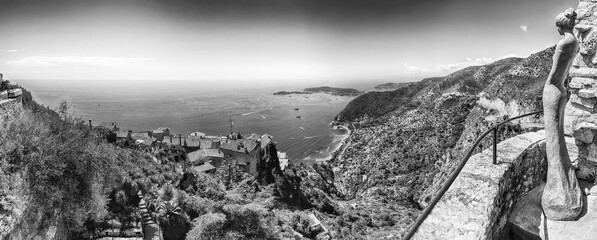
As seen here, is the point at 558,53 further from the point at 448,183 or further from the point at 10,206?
the point at 10,206

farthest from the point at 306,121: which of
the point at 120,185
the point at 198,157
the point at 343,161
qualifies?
the point at 120,185

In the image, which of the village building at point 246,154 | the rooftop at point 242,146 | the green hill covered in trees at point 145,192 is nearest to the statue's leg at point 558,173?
the green hill covered in trees at point 145,192

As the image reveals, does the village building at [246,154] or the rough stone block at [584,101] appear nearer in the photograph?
the rough stone block at [584,101]

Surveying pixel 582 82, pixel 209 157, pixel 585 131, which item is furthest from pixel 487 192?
pixel 209 157

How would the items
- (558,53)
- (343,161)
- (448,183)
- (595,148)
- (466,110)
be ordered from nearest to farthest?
(448,183) → (558,53) → (595,148) → (466,110) → (343,161)

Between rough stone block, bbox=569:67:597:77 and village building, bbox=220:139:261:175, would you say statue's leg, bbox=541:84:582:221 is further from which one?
village building, bbox=220:139:261:175

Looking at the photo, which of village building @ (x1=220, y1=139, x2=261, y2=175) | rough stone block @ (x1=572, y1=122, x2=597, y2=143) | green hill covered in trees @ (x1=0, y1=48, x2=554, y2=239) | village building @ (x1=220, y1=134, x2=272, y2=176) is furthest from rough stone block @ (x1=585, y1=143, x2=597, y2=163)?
village building @ (x1=220, y1=139, x2=261, y2=175)

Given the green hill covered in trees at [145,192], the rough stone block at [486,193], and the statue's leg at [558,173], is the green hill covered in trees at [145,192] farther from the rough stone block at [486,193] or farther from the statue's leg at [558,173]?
the statue's leg at [558,173]
